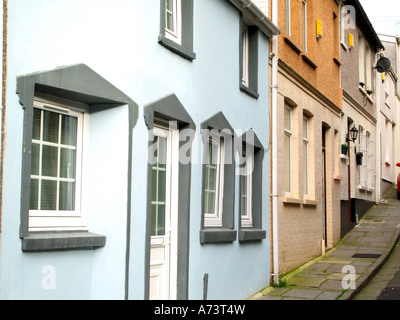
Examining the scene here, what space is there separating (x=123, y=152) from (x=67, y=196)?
0.75 m

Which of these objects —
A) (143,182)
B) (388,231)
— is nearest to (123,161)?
(143,182)

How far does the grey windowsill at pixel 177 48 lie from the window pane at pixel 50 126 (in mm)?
1810

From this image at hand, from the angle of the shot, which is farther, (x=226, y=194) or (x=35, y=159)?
(x=226, y=194)

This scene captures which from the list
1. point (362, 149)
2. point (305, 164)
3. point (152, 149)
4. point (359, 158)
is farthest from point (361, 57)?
point (152, 149)

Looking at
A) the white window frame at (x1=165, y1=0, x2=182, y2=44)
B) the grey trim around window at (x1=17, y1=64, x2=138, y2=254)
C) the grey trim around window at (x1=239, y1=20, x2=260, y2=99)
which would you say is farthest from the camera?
the grey trim around window at (x1=239, y1=20, x2=260, y2=99)

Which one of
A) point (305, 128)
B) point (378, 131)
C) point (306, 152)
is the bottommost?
point (306, 152)

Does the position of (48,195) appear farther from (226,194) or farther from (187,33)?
(226,194)

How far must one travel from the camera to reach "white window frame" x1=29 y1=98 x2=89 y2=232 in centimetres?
585

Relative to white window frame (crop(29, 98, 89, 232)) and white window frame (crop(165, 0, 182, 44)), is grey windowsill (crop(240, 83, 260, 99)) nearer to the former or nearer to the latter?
white window frame (crop(165, 0, 182, 44))

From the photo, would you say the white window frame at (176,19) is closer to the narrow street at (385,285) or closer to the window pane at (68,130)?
the window pane at (68,130)

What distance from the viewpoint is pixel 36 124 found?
5910 mm

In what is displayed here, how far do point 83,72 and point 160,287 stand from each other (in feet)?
9.97

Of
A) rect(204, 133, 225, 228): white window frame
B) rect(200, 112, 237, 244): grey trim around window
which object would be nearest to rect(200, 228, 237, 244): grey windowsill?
rect(200, 112, 237, 244): grey trim around window

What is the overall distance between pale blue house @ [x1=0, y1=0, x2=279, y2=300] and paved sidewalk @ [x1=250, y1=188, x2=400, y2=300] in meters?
1.26
